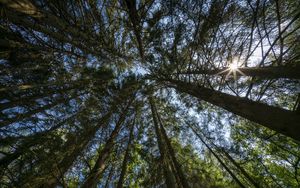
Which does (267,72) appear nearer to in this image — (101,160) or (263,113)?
(263,113)

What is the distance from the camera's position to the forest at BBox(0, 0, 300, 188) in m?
4.29

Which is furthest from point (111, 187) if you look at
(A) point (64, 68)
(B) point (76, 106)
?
(A) point (64, 68)

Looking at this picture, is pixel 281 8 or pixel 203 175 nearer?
pixel 281 8

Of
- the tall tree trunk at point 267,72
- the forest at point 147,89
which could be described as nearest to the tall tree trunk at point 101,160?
the forest at point 147,89

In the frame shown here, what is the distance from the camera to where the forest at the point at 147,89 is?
14.1ft

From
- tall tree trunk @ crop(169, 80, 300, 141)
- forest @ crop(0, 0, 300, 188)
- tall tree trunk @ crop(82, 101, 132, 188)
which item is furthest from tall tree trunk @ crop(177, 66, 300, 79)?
tall tree trunk @ crop(82, 101, 132, 188)

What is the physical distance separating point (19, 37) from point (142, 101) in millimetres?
5221

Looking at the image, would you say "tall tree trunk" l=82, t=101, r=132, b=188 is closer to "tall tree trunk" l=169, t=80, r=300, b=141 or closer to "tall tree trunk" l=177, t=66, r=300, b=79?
"tall tree trunk" l=169, t=80, r=300, b=141

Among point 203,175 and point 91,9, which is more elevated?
point 91,9

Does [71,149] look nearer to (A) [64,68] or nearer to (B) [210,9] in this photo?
(A) [64,68]

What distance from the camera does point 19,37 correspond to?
191 inches

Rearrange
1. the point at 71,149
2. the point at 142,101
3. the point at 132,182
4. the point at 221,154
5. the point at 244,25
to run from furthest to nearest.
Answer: the point at 142,101 < the point at 132,182 < the point at 221,154 < the point at 244,25 < the point at 71,149

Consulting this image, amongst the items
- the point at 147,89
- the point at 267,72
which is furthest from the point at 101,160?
the point at 267,72

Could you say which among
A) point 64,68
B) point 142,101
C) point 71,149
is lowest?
point 71,149
